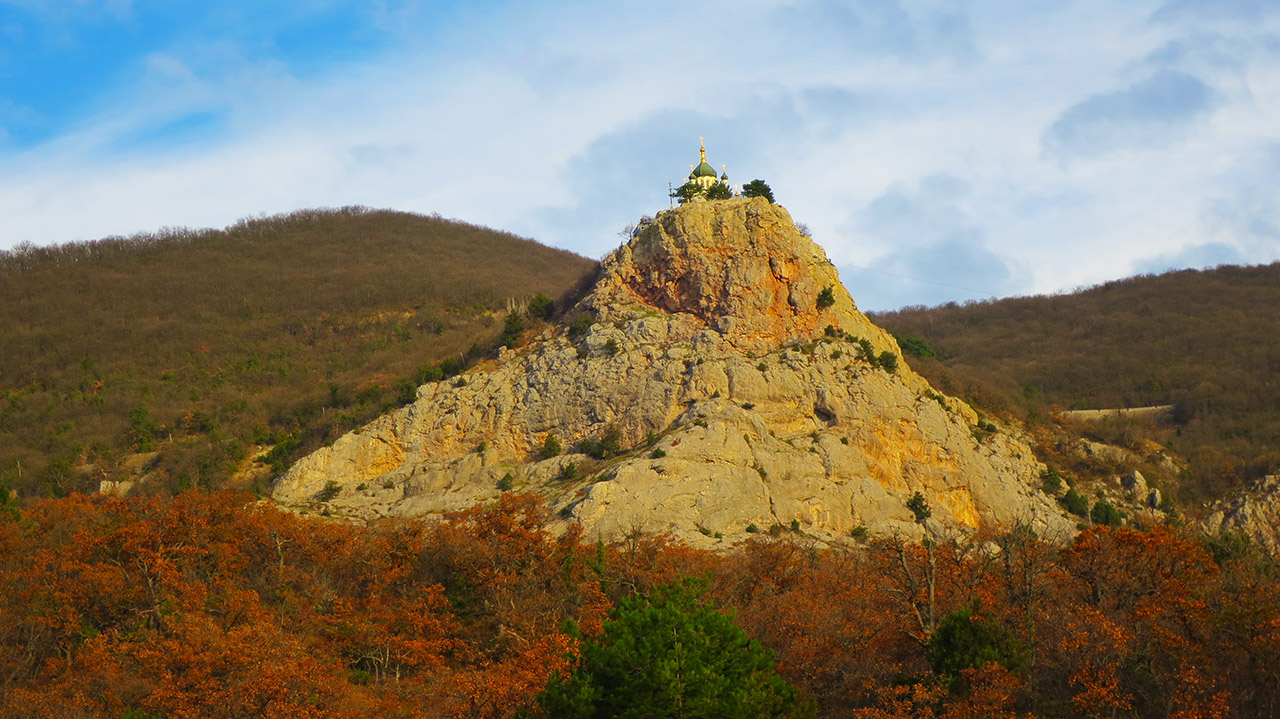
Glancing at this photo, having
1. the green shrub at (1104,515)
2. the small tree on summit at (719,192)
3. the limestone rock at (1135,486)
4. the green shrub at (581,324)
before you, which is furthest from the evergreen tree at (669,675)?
the small tree on summit at (719,192)

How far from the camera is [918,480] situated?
5200 cm

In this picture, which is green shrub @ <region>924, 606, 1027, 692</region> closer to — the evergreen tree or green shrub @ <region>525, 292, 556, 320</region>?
the evergreen tree

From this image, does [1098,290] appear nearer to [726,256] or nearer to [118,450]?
[726,256]

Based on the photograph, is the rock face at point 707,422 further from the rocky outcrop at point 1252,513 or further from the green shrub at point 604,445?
the rocky outcrop at point 1252,513

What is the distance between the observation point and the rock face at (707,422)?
4844 centimetres

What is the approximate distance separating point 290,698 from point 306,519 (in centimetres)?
1936

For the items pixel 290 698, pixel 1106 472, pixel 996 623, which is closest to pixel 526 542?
pixel 290 698

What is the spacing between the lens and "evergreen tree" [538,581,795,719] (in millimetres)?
24000

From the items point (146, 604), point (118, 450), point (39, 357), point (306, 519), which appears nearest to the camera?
point (146, 604)

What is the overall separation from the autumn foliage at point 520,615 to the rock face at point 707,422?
→ 295 cm

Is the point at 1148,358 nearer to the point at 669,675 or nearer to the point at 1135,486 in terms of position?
the point at 1135,486

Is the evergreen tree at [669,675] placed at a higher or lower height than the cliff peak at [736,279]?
lower

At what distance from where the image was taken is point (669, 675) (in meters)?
23.8

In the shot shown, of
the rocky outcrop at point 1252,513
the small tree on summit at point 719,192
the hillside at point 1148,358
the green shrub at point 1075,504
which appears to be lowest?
the rocky outcrop at point 1252,513
